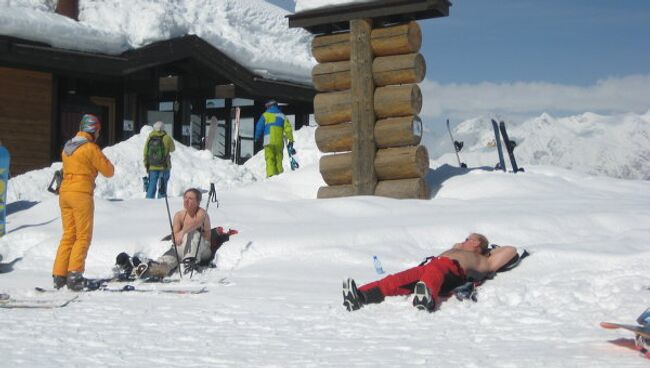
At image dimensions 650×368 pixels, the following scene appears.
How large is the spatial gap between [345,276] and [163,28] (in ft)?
51.8

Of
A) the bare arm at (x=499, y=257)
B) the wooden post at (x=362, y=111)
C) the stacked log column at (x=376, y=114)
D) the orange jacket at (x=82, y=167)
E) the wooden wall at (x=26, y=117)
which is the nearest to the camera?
the bare arm at (x=499, y=257)

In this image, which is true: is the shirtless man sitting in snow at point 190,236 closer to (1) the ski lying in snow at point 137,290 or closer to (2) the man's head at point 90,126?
(1) the ski lying in snow at point 137,290

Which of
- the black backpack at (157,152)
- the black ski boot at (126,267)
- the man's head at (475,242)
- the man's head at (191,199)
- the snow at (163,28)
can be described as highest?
the snow at (163,28)

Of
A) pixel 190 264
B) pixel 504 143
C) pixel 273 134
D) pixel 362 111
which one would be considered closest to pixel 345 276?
pixel 190 264

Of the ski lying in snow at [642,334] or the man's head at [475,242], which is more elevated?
the man's head at [475,242]

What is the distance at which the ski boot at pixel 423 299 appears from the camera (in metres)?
5.68

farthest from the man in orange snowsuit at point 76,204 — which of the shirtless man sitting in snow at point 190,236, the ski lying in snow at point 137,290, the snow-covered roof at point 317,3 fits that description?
the snow-covered roof at point 317,3

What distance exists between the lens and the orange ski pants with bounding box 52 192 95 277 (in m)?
7.23

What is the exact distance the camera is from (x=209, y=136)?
2169cm

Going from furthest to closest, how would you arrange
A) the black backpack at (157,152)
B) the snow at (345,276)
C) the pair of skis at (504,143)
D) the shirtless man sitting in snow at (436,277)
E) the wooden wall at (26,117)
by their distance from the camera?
the wooden wall at (26,117) → the black backpack at (157,152) → the pair of skis at (504,143) → the shirtless man sitting in snow at (436,277) → the snow at (345,276)

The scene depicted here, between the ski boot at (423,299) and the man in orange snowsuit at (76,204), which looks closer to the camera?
the ski boot at (423,299)

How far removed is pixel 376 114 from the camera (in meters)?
11.9

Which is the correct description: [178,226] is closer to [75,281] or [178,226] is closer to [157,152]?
[75,281]

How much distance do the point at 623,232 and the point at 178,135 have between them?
15370 mm
